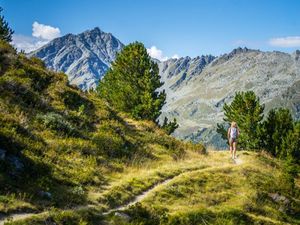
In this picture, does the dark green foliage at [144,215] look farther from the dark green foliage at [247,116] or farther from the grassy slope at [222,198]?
the dark green foliage at [247,116]

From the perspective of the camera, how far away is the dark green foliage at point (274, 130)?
51.0 metres

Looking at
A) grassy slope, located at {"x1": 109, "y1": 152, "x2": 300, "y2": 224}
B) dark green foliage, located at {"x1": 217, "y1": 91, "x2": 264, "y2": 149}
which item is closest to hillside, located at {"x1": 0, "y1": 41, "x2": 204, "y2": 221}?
grassy slope, located at {"x1": 109, "y1": 152, "x2": 300, "y2": 224}

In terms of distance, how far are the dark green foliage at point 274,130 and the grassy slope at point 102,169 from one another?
16.5m

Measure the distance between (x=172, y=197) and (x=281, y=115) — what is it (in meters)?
37.0

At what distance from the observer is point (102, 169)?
22172 millimetres

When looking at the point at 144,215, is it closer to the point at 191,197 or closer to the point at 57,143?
the point at 191,197

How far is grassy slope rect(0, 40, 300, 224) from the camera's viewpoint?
1644 centimetres

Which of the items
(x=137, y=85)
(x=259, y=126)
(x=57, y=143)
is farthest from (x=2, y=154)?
(x=137, y=85)

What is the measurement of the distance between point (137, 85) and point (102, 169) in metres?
39.5

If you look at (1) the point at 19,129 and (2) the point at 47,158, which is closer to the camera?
(2) the point at 47,158

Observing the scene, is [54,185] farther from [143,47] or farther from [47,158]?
[143,47]

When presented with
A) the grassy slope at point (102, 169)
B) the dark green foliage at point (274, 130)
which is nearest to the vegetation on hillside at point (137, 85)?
the dark green foliage at point (274, 130)

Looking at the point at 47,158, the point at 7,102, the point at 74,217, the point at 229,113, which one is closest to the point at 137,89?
the point at 229,113

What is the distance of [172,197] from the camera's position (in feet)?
67.1
